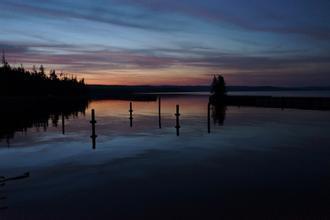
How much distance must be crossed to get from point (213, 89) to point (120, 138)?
6427 cm

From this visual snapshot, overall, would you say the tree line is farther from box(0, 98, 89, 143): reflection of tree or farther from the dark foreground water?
the dark foreground water

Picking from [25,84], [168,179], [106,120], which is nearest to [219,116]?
[106,120]

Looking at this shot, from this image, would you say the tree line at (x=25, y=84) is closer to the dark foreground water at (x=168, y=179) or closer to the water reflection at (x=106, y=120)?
the water reflection at (x=106, y=120)

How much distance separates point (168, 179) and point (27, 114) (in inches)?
1807

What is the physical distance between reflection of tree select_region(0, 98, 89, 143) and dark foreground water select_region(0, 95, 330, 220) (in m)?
9.51

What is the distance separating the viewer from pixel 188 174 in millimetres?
15586

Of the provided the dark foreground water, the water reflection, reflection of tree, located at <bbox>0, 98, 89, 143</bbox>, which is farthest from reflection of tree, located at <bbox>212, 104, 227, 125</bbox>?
reflection of tree, located at <bbox>0, 98, 89, 143</bbox>

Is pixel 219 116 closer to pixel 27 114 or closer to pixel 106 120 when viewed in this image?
pixel 106 120

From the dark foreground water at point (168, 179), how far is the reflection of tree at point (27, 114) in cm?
951

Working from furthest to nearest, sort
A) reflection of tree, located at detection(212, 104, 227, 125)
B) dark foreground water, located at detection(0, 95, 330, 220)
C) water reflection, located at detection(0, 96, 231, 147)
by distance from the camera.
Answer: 1. reflection of tree, located at detection(212, 104, 227, 125)
2. water reflection, located at detection(0, 96, 231, 147)
3. dark foreground water, located at detection(0, 95, 330, 220)

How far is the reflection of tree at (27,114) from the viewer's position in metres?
36.0

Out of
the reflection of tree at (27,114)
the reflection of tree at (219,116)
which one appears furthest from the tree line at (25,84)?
the reflection of tree at (219,116)

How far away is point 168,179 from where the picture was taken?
14766 millimetres

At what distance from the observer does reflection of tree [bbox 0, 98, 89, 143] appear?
1417 inches
